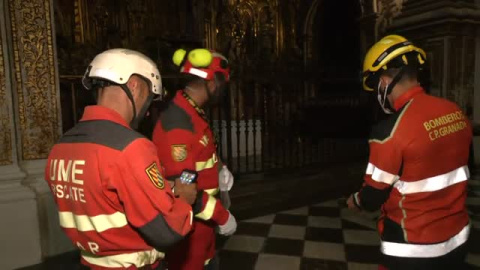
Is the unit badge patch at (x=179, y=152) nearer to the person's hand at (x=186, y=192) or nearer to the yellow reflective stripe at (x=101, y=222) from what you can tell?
the person's hand at (x=186, y=192)

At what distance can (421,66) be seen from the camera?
183 centimetres

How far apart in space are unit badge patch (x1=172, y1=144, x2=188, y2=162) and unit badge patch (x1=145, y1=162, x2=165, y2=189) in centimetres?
58

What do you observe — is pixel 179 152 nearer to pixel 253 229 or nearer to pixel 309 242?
pixel 309 242

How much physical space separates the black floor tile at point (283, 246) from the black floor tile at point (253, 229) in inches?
8.5

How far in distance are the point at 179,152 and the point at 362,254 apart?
97.6 inches

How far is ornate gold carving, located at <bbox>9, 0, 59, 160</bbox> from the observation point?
11.0 ft

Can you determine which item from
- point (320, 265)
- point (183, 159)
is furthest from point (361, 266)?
point (183, 159)

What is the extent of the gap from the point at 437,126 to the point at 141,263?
1.41 meters

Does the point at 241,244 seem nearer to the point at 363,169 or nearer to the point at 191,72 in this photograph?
the point at 191,72

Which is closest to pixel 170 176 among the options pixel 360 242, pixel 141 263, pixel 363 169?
pixel 141 263

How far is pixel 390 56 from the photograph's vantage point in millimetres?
1766

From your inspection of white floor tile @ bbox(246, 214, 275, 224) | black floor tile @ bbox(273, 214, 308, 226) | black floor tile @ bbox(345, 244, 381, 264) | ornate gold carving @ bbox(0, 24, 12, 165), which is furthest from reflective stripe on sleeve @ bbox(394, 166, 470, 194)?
ornate gold carving @ bbox(0, 24, 12, 165)

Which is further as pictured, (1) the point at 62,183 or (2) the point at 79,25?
(2) the point at 79,25

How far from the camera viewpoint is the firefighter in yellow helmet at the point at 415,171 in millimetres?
1651
